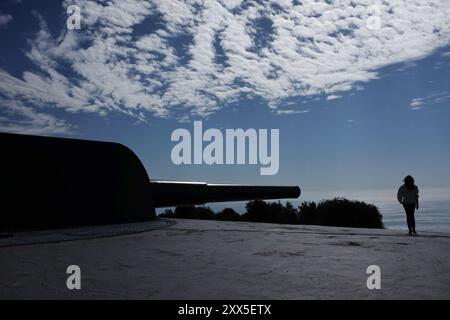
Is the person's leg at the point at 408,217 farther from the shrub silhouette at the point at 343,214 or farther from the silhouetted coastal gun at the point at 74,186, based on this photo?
the shrub silhouette at the point at 343,214

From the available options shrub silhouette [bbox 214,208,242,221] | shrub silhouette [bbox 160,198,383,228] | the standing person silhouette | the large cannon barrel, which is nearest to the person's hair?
the standing person silhouette

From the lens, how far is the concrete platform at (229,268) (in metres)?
3.47

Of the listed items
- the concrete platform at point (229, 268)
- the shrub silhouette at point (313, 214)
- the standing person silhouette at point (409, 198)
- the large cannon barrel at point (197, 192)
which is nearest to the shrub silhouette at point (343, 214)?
the shrub silhouette at point (313, 214)

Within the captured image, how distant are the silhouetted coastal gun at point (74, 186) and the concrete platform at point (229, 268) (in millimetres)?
2675

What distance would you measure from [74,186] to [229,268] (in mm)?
6542

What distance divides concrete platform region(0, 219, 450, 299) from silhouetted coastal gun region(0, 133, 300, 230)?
8.78ft

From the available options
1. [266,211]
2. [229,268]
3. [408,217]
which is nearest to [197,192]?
[408,217]

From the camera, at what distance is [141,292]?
346cm

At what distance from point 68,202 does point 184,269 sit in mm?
6153

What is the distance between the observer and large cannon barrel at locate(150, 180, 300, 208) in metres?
12.1

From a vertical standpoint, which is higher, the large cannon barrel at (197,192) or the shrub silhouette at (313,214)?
the large cannon barrel at (197,192)

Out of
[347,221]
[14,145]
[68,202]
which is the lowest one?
[347,221]
